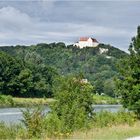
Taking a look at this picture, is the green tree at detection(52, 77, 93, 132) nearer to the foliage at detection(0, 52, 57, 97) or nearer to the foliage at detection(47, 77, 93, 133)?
the foliage at detection(47, 77, 93, 133)

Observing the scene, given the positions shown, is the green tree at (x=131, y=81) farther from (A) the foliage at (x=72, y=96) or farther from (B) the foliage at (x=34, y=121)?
(B) the foliage at (x=34, y=121)

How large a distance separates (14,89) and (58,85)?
89.4 metres

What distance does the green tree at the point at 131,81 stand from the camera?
1155 inches

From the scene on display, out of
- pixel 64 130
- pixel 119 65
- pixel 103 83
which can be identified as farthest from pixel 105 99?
pixel 64 130

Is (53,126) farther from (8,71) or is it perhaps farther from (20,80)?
(8,71)

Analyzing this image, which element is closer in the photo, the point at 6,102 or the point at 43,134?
the point at 43,134

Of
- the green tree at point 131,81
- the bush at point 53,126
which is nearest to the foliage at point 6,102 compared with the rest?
the green tree at point 131,81

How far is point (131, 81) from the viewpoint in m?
29.5

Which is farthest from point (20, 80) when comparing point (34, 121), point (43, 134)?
point (43, 134)

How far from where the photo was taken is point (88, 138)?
18.4 m

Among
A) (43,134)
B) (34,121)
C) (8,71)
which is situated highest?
(8,71)

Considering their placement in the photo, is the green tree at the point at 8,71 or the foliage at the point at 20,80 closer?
the green tree at the point at 8,71

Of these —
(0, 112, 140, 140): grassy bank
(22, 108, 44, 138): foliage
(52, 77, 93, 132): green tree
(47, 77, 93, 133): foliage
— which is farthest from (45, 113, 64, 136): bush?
(52, 77, 93, 132): green tree

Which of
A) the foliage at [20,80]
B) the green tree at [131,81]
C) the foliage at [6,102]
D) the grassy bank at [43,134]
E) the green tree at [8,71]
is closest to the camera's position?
the grassy bank at [43,134]
